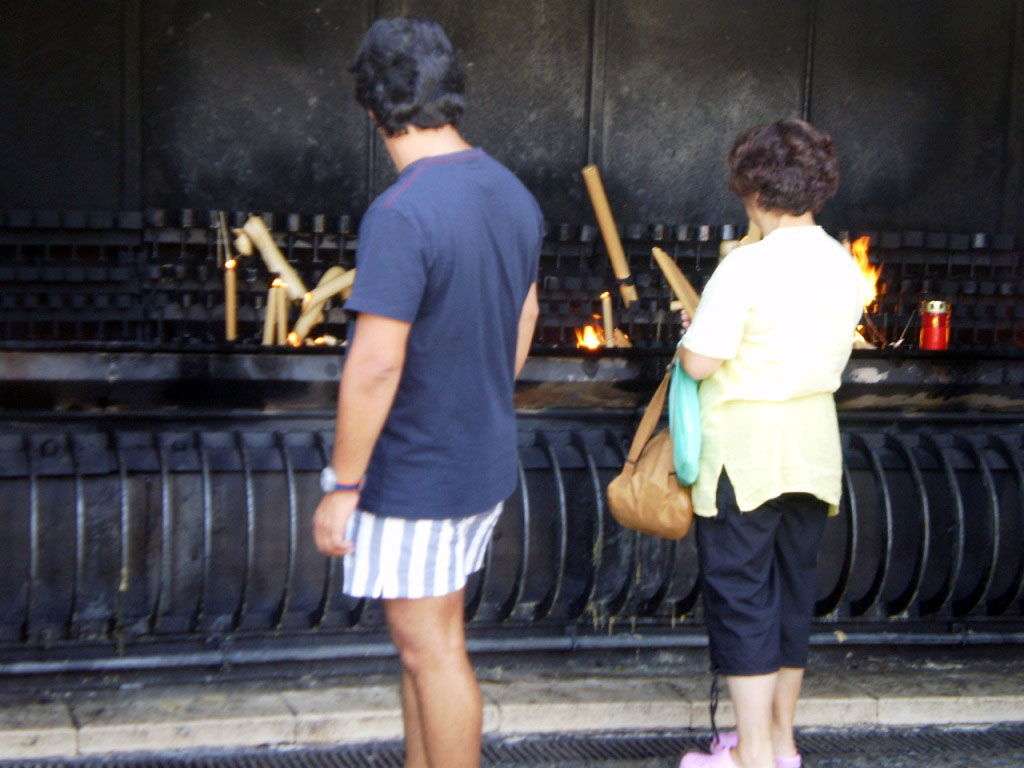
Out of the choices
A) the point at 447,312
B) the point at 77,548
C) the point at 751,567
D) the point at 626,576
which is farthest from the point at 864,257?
the point at 447,312

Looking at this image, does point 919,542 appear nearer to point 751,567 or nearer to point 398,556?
point 751,567

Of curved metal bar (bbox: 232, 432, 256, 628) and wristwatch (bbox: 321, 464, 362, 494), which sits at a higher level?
wristwatch (bbox: 321, 464, 362, 494)

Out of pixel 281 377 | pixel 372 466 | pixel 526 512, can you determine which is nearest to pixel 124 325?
pixel 281 377

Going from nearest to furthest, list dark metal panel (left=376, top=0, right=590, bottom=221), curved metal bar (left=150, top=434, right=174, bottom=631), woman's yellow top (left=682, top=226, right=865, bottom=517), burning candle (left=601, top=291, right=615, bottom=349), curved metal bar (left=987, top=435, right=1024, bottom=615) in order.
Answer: woman's yellow top (left=682, top=226, right=865, bottom=517)
curved metal bar (left=150, top=434, right=174, bottom=631)
curved metal bar (left=987, top=435, right=1024, bottom=615)
burning candle (left=601, top=291, right=615, bottom=349)
dark metal panel (left=376, top=0, right=590, bottom=221)

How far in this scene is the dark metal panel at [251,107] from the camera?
6.79m

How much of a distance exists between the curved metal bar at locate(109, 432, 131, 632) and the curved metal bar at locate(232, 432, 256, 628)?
0.41 metres

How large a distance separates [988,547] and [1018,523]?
0.87ft

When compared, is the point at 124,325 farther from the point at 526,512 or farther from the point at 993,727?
the point at 993,727

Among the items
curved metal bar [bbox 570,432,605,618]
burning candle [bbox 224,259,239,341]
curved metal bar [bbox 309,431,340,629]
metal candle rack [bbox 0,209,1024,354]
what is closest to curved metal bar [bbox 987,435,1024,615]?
metal candle rack [bbox 0,209,1024,354]

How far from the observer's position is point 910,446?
6043mm

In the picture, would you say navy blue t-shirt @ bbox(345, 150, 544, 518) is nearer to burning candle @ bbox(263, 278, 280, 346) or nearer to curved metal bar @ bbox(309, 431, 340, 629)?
curved metal bar @ bbox(309, 431, 340, 629)

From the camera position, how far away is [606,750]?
16.2ft

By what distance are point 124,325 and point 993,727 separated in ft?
13.6

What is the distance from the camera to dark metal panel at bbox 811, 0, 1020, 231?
7586mm
